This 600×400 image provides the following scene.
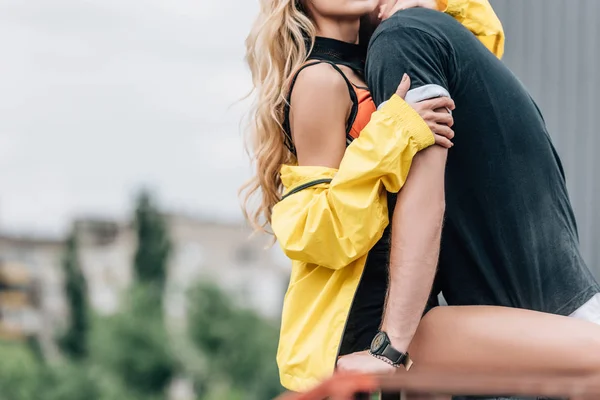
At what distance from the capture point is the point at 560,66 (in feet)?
21.9

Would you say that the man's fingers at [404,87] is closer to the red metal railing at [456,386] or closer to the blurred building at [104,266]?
the red metal railing at [456,386]

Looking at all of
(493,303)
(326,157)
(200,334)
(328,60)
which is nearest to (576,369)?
(493,303)

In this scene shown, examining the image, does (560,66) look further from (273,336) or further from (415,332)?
(273,336)

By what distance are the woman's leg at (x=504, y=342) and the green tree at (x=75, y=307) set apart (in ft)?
174

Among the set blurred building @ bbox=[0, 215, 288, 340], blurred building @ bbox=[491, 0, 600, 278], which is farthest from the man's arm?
blurred building @ bbox=[0, 215, 288, 340]

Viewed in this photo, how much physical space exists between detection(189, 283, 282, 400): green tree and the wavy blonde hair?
45330mm

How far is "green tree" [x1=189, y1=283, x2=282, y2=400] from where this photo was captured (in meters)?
48.2

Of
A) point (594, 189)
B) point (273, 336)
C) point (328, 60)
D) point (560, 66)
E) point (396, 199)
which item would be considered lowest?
point (273, 336)

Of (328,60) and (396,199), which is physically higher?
(328,60)

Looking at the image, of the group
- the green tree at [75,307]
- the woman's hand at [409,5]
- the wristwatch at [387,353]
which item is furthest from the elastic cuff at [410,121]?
the green tree at [75,307]

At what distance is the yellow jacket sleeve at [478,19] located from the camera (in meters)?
2.38

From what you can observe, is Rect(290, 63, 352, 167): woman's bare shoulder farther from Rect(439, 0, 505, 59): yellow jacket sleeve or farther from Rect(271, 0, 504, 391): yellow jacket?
Rect(439, 0, 505, 59): yellow jacket sleeve

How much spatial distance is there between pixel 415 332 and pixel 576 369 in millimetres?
346

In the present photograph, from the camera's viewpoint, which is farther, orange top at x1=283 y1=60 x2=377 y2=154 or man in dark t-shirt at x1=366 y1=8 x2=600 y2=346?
orange top at x1=283 y1=60 x2=377 y2=154
